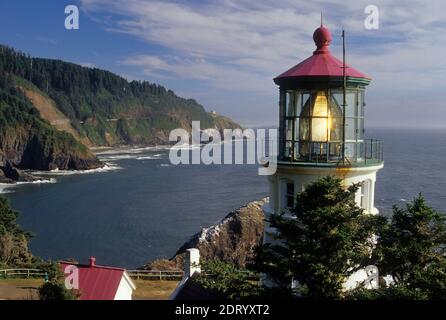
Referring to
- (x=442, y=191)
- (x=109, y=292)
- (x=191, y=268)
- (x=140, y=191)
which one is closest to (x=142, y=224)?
(x=140, y=191)

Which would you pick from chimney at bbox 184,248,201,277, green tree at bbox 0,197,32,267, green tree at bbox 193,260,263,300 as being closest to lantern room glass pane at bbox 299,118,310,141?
green tree at bbox 193,260,263,300

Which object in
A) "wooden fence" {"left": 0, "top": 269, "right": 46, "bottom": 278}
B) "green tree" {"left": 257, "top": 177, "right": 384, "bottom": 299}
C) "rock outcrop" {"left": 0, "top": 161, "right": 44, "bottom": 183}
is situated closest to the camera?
"green tree" {"left": 257, "top": 177, "right": 384, "bottom": 299}

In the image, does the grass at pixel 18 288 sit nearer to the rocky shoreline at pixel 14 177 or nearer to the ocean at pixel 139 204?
the ocean at pixel 139 204

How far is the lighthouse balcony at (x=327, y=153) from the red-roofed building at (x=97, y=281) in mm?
6342

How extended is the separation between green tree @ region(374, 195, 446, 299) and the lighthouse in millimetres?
1023

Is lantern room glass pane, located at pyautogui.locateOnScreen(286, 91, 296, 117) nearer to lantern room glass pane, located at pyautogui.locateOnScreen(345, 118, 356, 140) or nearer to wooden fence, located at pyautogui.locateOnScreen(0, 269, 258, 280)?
lantern room glass pane, located at pyautogui.locateOnScreen(345, 118, 356, 140)

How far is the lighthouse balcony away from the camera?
809 centimetres

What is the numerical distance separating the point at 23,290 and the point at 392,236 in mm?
12927

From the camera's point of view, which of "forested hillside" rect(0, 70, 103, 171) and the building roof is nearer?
the building roof

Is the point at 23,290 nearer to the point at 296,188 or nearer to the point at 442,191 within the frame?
the point at 296,188

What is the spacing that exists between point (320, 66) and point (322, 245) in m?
3.23

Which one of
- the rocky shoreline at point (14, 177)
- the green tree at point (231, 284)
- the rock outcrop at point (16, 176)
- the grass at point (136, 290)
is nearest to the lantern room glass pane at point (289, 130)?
the green tree at point (231, 284)

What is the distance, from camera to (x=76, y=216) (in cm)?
5088
